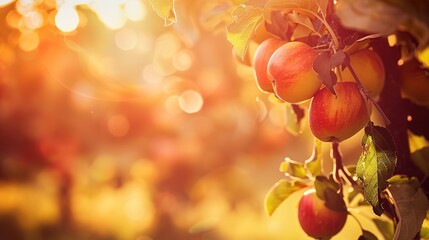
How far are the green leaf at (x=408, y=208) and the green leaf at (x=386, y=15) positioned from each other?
0.88 feet

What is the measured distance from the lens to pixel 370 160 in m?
0.62

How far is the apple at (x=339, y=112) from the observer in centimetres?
64

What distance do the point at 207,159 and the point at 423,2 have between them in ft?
8.88

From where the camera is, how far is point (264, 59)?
28.6 inches

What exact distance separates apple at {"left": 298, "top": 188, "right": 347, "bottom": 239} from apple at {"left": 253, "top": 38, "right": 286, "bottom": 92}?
0.57ft

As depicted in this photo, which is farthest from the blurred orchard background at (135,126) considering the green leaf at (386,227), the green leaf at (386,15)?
the green leaf at (386,15)

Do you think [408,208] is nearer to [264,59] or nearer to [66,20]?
[264,59]

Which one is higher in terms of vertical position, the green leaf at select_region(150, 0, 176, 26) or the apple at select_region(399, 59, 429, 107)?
the green leaf at select_region(150, 0, 176, 26)

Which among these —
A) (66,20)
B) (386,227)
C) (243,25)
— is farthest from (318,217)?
(66,20)

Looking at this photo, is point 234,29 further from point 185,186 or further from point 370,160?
point 185,186

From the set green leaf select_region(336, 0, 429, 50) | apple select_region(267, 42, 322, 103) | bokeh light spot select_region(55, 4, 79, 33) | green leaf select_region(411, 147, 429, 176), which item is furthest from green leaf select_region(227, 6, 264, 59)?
bokeh light spot select_region(55, 4, 79, 33)

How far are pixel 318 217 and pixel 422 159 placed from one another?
0.17 meters

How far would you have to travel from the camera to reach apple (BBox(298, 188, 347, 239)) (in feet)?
2.54

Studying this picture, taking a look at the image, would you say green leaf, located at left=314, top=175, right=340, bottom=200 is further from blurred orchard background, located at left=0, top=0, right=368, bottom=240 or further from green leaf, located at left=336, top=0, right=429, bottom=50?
blurred orchard background, located at left=0, top=0, right=368, bottom=240
